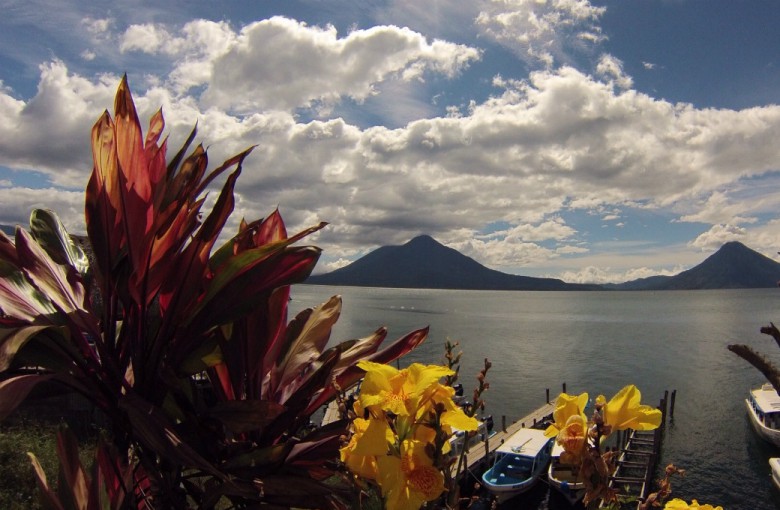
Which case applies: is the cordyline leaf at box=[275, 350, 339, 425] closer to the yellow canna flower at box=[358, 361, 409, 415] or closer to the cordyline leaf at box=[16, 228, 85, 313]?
the yellow canna flower at box=[358, 361, 409, 415]

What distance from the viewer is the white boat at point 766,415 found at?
82.7 feet

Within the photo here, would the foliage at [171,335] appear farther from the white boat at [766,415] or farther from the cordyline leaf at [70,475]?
the white boat at [766,415]

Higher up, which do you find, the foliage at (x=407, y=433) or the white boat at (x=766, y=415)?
the foliage at (x=407, y=433)

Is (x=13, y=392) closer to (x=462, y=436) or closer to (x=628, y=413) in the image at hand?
(x=628, y=413)

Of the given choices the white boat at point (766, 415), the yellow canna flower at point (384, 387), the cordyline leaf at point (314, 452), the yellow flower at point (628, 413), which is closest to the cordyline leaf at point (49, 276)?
the cordyline leaf at point (314, 452)

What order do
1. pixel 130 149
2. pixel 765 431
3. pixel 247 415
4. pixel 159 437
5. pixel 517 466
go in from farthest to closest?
pixel 765 431 < pixel 517 466 < pixel 130 149 < pixel 247 415 < pixel 159 437

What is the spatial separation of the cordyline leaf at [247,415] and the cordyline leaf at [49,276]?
1.85 feet

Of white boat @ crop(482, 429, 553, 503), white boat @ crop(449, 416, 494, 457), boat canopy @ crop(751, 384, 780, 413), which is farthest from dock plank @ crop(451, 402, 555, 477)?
boat canopy @ crop(751, 384, 780, 413)

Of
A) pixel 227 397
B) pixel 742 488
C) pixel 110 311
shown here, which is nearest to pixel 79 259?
pixel 110 311

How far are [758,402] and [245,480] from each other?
34.3 metres

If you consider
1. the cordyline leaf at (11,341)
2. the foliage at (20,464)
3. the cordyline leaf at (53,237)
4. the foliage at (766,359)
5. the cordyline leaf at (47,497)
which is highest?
the cordyline leaf at (53,237)

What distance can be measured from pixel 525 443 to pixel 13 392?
21678 mm

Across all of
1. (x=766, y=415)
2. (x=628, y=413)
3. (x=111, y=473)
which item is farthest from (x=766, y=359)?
(x=766, y=415)

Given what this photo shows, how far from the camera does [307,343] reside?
6.02 feet
